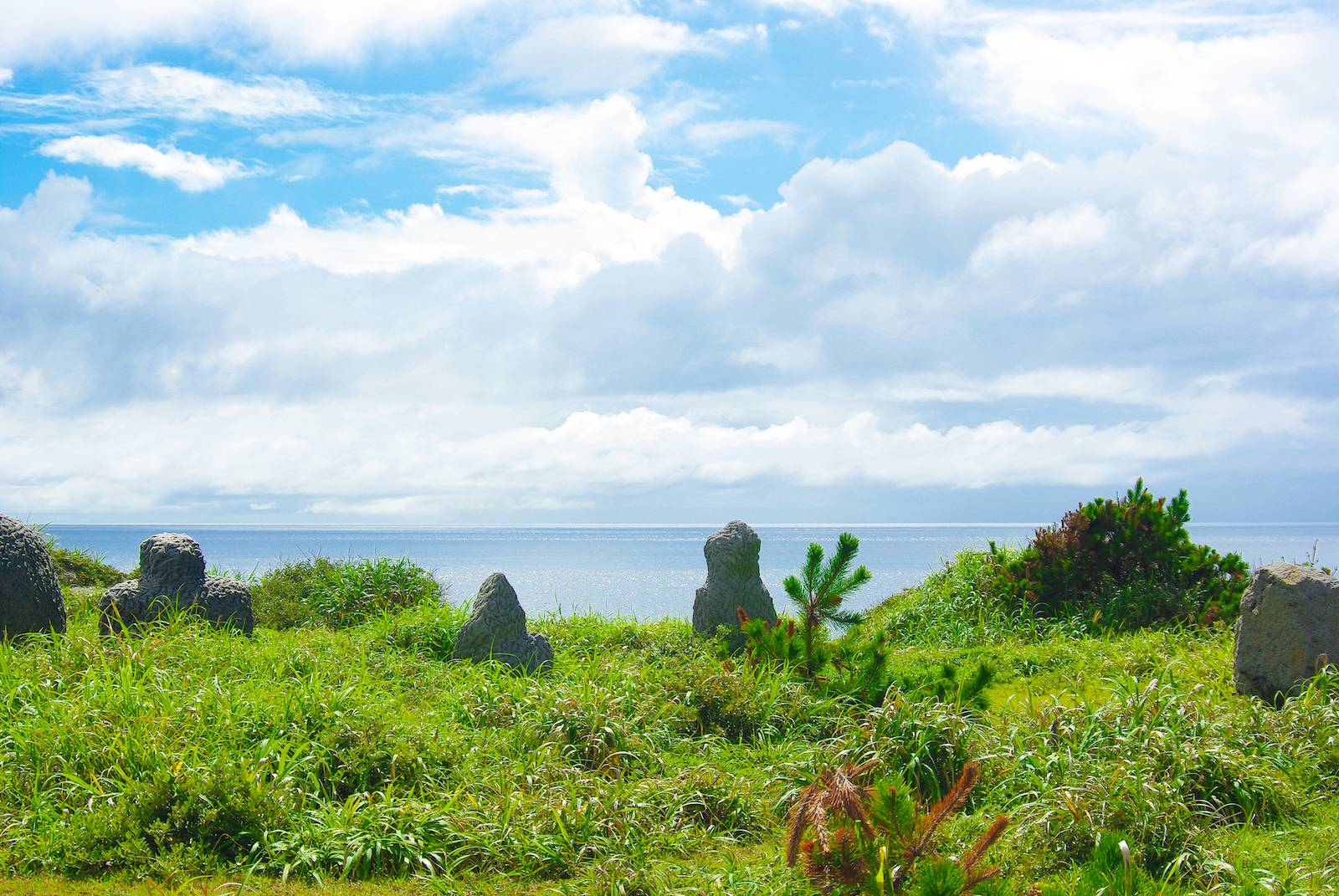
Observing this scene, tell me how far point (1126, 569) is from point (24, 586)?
13.2m

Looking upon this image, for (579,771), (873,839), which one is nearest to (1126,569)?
(579,771)

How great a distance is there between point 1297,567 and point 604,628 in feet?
25.3

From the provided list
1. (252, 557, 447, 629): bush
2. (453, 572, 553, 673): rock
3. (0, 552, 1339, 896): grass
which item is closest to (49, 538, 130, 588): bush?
(252, 557, 447, 629): bush

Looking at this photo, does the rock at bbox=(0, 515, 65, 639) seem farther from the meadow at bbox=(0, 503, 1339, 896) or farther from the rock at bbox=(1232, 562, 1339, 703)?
the rock at bbox=(1232, 562, 1339, 703)

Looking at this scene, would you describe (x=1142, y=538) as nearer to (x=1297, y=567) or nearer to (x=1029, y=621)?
(x=1029, y=621)

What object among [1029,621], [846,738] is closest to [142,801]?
[846,738]

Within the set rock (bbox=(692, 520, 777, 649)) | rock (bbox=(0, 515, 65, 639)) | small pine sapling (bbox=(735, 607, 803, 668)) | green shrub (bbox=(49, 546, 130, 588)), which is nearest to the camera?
small pine sapling (bbox=(735, 607, 803, 668))

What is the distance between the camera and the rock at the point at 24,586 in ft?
25.3

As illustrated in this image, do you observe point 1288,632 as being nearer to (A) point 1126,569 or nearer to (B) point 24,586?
(A) point 1126,569

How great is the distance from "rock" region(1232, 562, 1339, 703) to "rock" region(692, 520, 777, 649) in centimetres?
489

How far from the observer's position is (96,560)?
14602mm

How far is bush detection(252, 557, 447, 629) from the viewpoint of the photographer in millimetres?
12367

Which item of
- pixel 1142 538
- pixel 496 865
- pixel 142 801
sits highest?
pixel 1142 538

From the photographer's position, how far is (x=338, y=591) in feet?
42.7
